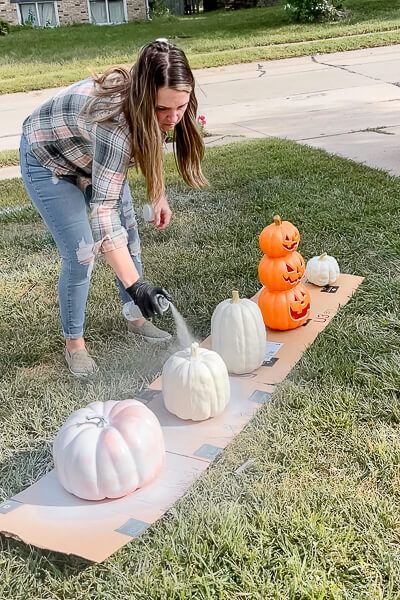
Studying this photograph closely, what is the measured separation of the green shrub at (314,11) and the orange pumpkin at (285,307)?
13384 millimetres

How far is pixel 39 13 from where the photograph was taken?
24.0m

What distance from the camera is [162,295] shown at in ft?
7.11

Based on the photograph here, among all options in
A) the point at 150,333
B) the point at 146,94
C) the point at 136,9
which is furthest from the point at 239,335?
the point at 136,9

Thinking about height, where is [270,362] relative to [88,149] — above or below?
below

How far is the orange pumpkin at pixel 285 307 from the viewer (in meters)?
3.03

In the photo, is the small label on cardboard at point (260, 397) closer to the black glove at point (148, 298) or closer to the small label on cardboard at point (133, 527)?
the black glove at point (148, 298)

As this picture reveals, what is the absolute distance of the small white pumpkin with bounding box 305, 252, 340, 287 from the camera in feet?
11.2

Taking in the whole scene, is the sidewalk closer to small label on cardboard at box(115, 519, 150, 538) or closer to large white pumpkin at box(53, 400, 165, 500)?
large white pumpkin at box(53, 400, 165, 500)

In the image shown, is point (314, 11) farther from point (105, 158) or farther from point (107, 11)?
point (105, 158)

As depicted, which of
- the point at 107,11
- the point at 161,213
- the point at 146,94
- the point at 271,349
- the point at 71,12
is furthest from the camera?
the point at 107,11

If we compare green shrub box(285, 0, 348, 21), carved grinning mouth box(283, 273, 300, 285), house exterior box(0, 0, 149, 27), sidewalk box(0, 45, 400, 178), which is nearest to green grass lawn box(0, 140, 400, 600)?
carved grinning mouth box(283, 273, 300, 285)

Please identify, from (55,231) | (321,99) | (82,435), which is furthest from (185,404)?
(321,99)

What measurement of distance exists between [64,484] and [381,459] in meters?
1.04

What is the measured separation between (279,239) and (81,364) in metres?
1.04
